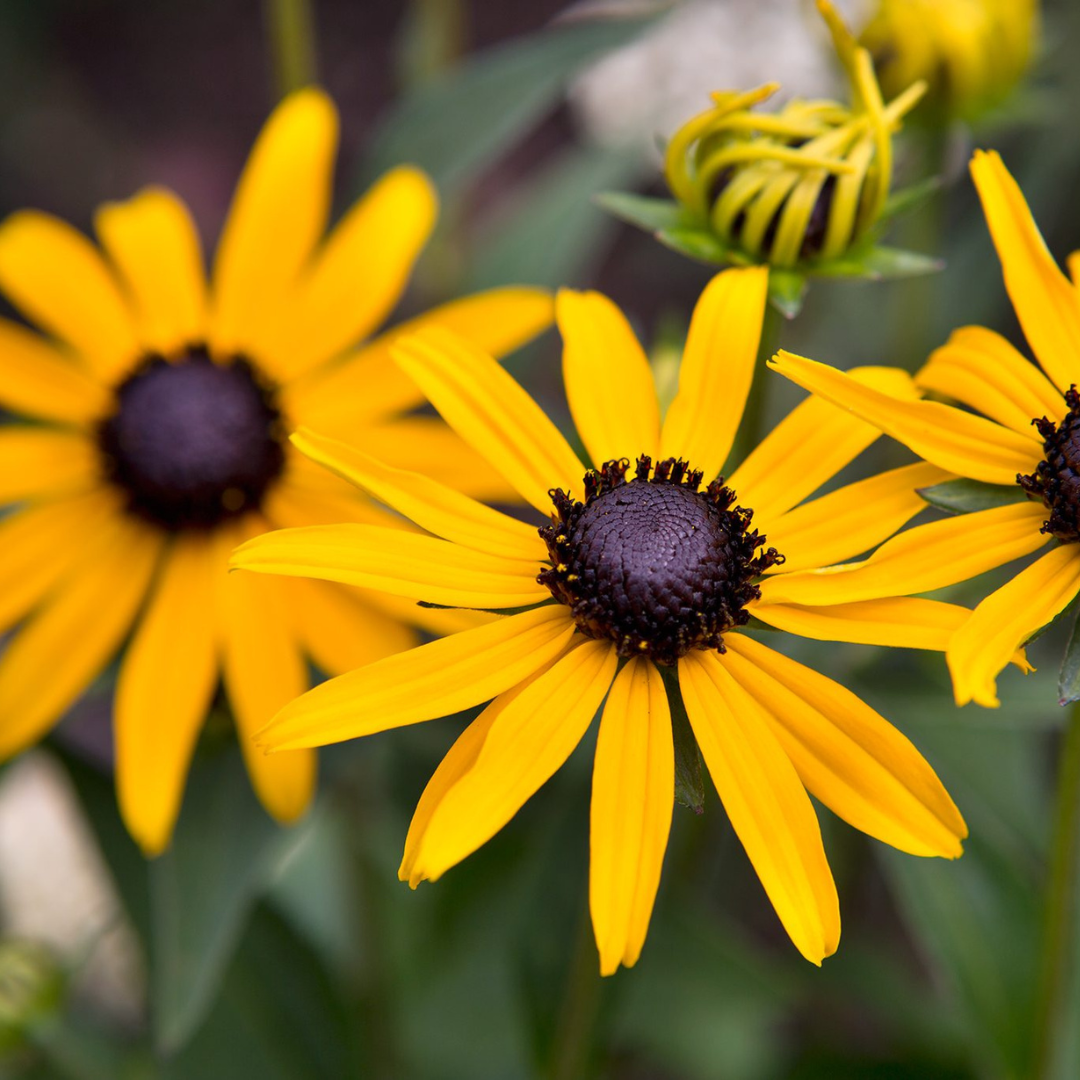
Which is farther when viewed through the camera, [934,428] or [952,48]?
[952,48]

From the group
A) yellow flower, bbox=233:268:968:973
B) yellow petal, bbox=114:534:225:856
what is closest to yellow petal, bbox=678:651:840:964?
yellow flower, bbox=233:268:968:973

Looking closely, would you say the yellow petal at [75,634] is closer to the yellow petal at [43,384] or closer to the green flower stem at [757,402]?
the yellow petal at [43,384]

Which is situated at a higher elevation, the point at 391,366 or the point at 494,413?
the point at 391,366

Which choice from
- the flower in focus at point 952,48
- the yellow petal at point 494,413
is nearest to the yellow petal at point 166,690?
the yellow petal at point 494,413

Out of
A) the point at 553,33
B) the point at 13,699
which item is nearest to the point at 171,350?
the point at 13,699

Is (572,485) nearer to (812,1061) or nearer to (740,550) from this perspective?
(740,550)

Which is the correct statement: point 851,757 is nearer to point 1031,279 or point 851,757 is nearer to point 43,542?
point 1031,279

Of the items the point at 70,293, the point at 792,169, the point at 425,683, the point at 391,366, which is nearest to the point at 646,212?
the point at 792,169
